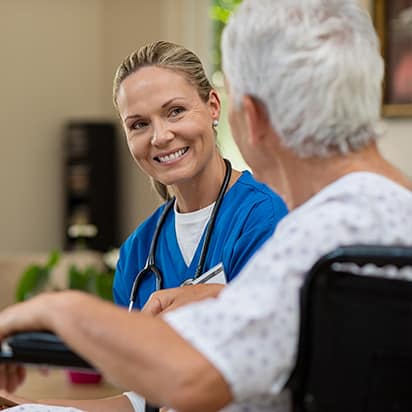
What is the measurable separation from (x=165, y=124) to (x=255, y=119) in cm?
81

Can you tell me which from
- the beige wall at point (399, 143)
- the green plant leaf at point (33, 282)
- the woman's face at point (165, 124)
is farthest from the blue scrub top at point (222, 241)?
the beige wall at point (399, 143)

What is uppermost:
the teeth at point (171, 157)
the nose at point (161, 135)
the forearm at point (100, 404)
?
the nose at point (161, 135)

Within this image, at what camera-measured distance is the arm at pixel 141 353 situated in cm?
121

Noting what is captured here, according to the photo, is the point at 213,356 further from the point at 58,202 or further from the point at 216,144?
the point at 58,202

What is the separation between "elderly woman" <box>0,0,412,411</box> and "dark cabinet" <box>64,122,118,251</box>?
6.81m

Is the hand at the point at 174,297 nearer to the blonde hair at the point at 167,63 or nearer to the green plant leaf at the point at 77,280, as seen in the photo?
the blonde hair at the point at 167,63

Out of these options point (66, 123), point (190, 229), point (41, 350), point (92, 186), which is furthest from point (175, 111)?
point (66, 123)

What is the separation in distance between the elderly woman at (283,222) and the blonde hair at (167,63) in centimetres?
79

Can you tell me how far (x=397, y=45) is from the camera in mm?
6215

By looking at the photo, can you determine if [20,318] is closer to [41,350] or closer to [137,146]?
[41,350]

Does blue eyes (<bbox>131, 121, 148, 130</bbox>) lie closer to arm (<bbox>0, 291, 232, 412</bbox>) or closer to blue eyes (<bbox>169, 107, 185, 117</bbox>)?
blue eyes (<bbox>169, 107, 185, 117</bbox>)

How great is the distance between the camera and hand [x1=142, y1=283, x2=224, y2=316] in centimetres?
174

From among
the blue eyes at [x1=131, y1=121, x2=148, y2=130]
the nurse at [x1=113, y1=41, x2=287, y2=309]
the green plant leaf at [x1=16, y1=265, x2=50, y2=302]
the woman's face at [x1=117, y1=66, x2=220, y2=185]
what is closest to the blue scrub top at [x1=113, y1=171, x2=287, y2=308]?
the nurse at [x1=113, y1=41, x2=287, y2=309]

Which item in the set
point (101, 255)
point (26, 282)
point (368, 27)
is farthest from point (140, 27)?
point (368, 27)
